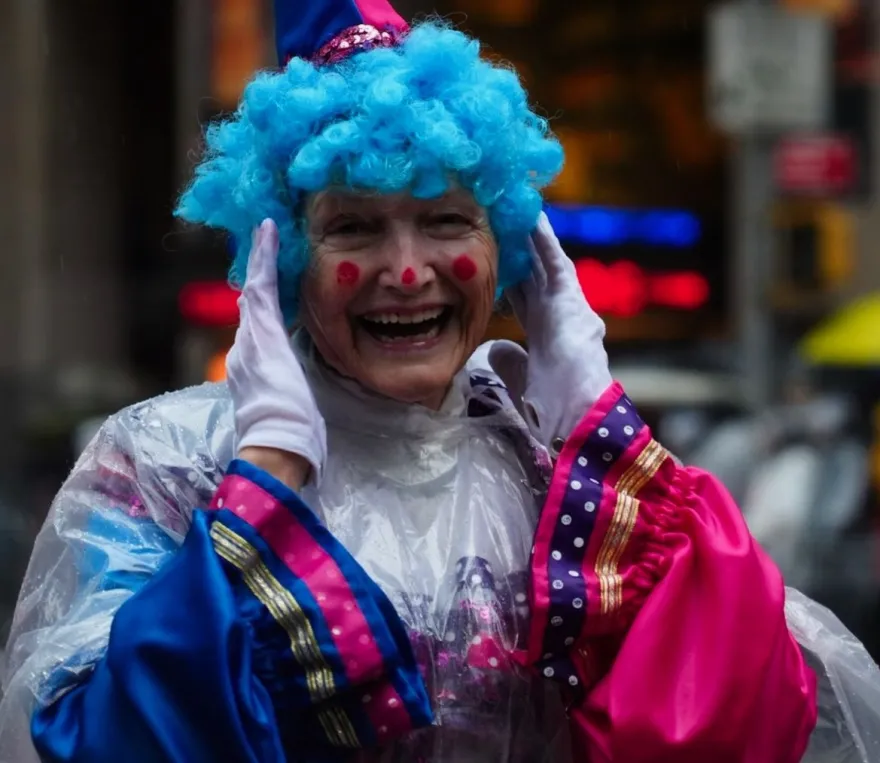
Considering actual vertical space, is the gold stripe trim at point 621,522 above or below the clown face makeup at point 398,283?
below

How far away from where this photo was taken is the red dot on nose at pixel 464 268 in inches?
88.5

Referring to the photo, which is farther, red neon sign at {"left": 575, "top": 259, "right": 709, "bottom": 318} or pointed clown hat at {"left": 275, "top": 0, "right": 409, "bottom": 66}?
red neon sign at {"left": 575, "top": 259, "right": 709, "bottom": 318}

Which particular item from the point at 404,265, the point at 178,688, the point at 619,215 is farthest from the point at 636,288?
the point at 178,688

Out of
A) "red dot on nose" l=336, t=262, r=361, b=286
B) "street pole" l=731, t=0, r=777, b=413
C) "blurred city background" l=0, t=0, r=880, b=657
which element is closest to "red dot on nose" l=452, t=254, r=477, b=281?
"red dot on nose" l=336, t=262, r=361, b=286

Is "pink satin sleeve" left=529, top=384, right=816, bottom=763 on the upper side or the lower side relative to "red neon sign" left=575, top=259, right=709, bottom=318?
upper

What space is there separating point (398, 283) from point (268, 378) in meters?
0.23

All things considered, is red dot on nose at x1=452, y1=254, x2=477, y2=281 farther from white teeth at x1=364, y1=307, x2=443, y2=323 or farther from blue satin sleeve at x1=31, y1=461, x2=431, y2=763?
blue satin sleeve at x1=31, y1=461, x2=431, y2=763

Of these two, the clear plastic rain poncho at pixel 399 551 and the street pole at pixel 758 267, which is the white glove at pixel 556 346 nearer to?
the clear plastic rain poncho at pixel 399 551

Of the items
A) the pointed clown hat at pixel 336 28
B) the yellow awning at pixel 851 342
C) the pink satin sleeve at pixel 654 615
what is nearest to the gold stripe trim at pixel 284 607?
the pink satin sleeve at pixel 654 615

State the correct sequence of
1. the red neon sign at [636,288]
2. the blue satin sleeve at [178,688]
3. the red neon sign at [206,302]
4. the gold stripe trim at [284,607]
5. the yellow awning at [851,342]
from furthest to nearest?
the red neon sign at [636,288], the red neon sign at [206,302], the yellow awning at [851,342], the gold stripe trim at [284,607], the blue satin sleeve at [178,688]

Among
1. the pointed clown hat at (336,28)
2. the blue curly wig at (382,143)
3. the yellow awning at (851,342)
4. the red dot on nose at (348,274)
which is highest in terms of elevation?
the pointed clown hat at (336,28)

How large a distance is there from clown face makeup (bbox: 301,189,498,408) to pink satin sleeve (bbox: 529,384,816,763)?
0.25 meters

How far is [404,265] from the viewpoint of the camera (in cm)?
220

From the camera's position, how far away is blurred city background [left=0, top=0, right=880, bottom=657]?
26.4 ft
